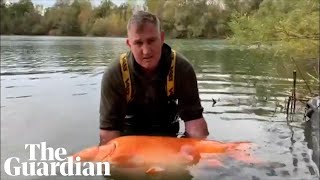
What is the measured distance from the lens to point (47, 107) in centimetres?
1125

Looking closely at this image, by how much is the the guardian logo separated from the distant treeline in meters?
5.23

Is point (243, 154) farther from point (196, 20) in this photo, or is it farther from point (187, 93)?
point (196, 20)

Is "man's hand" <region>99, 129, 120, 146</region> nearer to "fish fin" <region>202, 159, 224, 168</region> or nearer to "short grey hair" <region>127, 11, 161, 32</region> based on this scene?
"fish fin" <region>202, 159, 224, 168</region>

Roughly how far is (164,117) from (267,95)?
294 inches

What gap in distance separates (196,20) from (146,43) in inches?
1525

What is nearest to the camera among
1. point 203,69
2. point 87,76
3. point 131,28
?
point 131,28

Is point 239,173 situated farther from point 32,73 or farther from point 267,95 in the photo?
point 32,73

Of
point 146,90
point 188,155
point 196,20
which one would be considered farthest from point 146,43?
point 196,20

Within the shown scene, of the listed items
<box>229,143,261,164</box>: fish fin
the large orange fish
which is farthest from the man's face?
<box>229,143,261,164</box>: fish fin

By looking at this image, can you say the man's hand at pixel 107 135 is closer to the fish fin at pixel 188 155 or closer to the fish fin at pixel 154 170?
the fish fin at pixel 154 170

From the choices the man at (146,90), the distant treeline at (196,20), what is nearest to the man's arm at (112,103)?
the man at (146,90)

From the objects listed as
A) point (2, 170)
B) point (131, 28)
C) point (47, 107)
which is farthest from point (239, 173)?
point (47, 107)

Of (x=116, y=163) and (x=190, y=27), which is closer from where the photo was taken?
(x=116, y=163)

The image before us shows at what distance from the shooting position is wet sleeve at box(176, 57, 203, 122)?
18.1ft
